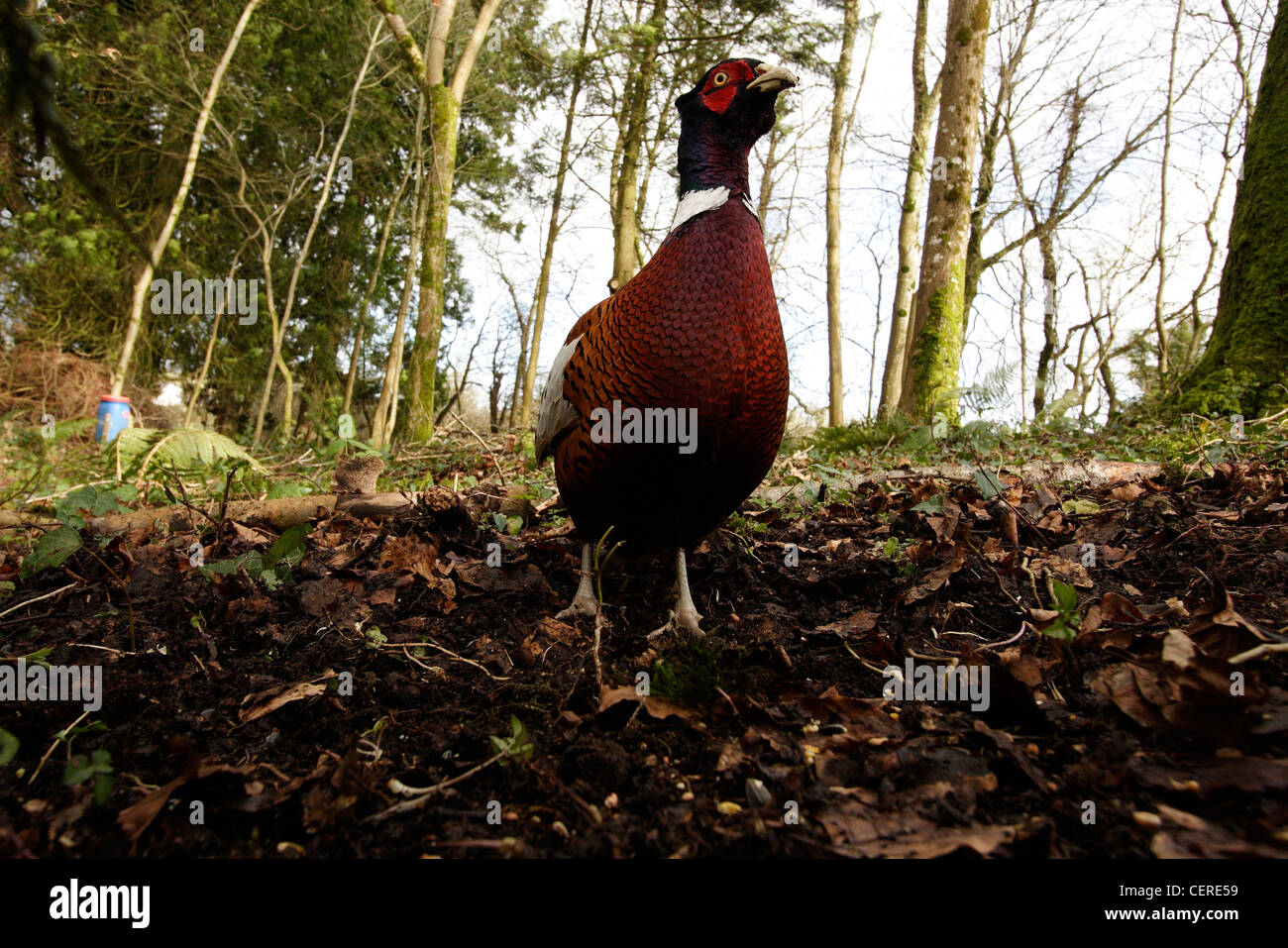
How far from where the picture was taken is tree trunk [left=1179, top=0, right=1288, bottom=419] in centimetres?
494

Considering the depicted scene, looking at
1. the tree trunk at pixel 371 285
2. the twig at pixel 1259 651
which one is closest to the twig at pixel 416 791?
the twig at pixel 1259 651

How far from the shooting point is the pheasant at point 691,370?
7.09 feet

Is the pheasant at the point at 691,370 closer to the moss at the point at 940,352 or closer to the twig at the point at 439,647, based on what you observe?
the twig at the point at 439,647

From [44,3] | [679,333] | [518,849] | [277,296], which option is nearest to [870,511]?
[679,333]

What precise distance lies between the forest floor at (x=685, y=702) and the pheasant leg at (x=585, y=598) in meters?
0.07

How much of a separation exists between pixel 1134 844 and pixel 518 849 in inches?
41.2

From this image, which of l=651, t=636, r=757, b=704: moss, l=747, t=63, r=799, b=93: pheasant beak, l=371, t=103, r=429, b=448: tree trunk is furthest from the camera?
l=371, t=103, r=429, b=448: tree trunk

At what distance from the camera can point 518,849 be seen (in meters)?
1.16

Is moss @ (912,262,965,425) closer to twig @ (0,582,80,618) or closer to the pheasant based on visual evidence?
the pheasant

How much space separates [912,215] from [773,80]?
12.1 meters

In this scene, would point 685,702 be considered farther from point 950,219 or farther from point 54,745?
point 950,219

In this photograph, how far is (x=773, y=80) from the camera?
245 cm

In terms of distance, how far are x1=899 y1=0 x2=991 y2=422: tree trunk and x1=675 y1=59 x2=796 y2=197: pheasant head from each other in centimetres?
561

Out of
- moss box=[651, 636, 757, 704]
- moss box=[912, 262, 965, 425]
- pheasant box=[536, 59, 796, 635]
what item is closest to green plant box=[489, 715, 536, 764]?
moss box=[651, 636, 757, 704]
